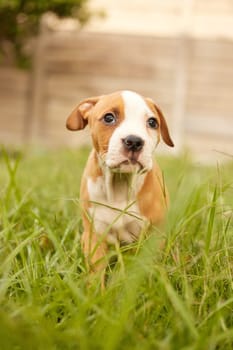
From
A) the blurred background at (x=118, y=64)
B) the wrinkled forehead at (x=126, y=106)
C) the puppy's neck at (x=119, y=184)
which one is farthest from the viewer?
the blurred background at (x=118, y=64)

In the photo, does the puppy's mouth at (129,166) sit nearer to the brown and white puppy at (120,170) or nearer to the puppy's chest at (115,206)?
the brown and white puppy at (120,170)

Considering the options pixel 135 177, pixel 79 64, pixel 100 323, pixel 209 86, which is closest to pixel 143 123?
pixel 135 177

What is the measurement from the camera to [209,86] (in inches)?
355

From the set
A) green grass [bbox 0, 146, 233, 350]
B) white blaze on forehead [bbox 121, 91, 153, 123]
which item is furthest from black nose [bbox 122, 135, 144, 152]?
green grass [bbox 0, 146, 233, 350]

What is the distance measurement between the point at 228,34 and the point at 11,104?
3810mm

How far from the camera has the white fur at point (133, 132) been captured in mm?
2247

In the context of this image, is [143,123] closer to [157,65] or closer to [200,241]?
[200,241]

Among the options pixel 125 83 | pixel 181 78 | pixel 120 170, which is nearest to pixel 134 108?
pixel 120 170

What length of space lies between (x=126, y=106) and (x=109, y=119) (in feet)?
0.29

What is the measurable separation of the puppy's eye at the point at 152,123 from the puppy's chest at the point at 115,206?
9.0 inches

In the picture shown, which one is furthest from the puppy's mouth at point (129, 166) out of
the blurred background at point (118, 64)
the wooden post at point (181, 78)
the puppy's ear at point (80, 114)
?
the wooden post at point (181, 78)

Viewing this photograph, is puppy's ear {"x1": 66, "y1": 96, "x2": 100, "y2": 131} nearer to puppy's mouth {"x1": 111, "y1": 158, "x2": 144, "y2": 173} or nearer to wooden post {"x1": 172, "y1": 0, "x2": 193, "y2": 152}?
puppy's mouth {"x1": 111, "y1": 158, "x2": 144, "y2": 173}

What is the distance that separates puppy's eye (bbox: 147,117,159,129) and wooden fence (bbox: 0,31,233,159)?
21.1 feet

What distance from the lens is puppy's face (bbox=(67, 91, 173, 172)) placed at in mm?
2236
